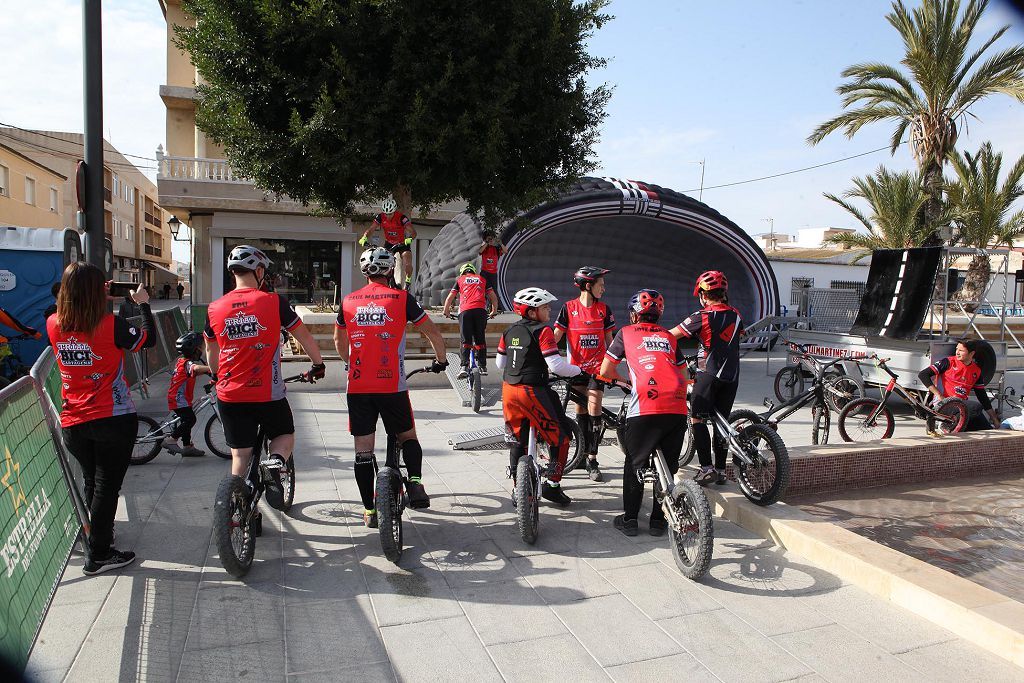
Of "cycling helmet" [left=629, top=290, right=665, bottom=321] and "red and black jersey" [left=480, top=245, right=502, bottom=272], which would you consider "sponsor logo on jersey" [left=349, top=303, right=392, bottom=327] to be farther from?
"red and black jersey" [left=480, top=245, right=502, bottom=272]

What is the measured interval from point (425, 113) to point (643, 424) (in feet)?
24.2

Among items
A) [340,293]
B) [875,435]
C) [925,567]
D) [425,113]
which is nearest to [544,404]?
[925,567]

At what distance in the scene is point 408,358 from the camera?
1191 centimetres

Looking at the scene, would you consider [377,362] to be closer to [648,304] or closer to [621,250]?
[648,304]

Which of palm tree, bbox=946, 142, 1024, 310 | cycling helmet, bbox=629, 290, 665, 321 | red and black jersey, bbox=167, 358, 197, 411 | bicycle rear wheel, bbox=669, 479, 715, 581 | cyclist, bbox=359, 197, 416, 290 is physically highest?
palm tree, bbox=946, 142, 1024, 310

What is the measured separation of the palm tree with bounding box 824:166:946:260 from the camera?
60.2 ft

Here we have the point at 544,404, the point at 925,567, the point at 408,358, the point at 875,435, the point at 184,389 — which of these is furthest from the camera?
the point at 408,358

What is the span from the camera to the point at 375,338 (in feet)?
14.4

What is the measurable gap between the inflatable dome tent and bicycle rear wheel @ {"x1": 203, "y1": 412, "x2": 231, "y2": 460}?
35.4 ft

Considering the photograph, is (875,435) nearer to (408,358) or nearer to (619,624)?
(619,624)

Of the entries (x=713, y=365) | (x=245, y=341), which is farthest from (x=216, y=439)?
(x=713, y=365)

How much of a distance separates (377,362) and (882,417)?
617 centimetres

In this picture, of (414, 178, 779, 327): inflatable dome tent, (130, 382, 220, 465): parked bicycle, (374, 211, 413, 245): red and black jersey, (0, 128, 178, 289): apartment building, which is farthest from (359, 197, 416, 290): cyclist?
(0, 128, 178, 289): apartment building

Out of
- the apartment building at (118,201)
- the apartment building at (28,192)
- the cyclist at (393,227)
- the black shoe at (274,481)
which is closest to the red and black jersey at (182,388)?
the black shoe at (274,481)
